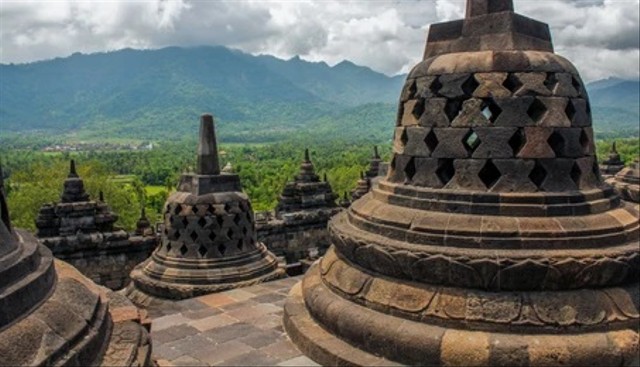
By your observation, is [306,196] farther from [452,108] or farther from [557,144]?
[557,144]

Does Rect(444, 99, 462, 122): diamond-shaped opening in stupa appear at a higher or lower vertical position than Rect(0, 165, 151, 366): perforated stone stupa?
higher

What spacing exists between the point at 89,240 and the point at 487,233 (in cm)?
1274

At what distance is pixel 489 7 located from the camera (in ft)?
17.1

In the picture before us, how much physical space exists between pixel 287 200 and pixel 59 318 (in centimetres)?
1820

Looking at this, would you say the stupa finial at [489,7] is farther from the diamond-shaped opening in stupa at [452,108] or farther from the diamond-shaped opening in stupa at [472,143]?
the diamond-shaped opening in stupa at [472,143]

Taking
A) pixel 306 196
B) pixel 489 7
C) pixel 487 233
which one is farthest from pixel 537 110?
pixel 306 196

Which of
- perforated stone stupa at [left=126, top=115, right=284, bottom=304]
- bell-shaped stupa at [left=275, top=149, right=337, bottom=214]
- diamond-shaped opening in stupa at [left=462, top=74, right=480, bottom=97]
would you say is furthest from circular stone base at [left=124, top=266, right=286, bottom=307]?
bell-shaped stupa at [left=275, top=149, right=337, bottom=214]

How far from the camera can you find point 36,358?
109 inches

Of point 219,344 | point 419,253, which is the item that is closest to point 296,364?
point 219,344

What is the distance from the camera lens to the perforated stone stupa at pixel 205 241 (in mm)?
9500

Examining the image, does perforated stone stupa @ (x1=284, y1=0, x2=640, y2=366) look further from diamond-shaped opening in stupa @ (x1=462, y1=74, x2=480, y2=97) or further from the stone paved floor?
the stone paved floor

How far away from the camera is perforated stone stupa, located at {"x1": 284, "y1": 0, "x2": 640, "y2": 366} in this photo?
4270 millimetres

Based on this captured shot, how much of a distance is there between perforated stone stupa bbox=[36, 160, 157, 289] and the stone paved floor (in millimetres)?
8245

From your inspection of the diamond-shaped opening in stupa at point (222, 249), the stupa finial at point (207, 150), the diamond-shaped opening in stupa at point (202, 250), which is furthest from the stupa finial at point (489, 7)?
the diamond-shaped opening in stupa at point (202, 250)
